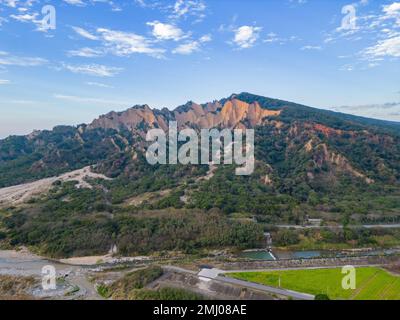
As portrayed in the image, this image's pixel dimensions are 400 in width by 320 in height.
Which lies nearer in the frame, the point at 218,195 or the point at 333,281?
the point at 333,281

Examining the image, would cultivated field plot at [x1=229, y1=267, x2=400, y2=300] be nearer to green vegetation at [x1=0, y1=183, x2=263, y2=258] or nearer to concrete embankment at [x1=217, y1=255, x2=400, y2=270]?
concrete embankment at [x1=217, y1=255, x2=400, y2=270]

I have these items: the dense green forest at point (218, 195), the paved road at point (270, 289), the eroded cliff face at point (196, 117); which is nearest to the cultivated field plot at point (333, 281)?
the paved road at point (270, 289)

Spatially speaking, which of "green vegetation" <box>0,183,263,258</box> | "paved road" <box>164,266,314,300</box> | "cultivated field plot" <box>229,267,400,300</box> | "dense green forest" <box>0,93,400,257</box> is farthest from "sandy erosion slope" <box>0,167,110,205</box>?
"cultivated field plot" <box>229,267,400,300</box>

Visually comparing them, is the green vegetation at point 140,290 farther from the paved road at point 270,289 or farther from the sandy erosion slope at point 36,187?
the sandy erosion slope at point 36,187

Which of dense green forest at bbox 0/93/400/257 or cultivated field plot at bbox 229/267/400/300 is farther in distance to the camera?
dense green forest at bbox 0/93/400/257

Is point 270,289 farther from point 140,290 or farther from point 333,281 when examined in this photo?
point 140,290

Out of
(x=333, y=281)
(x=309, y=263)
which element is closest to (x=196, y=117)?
(x=309, y=263)
